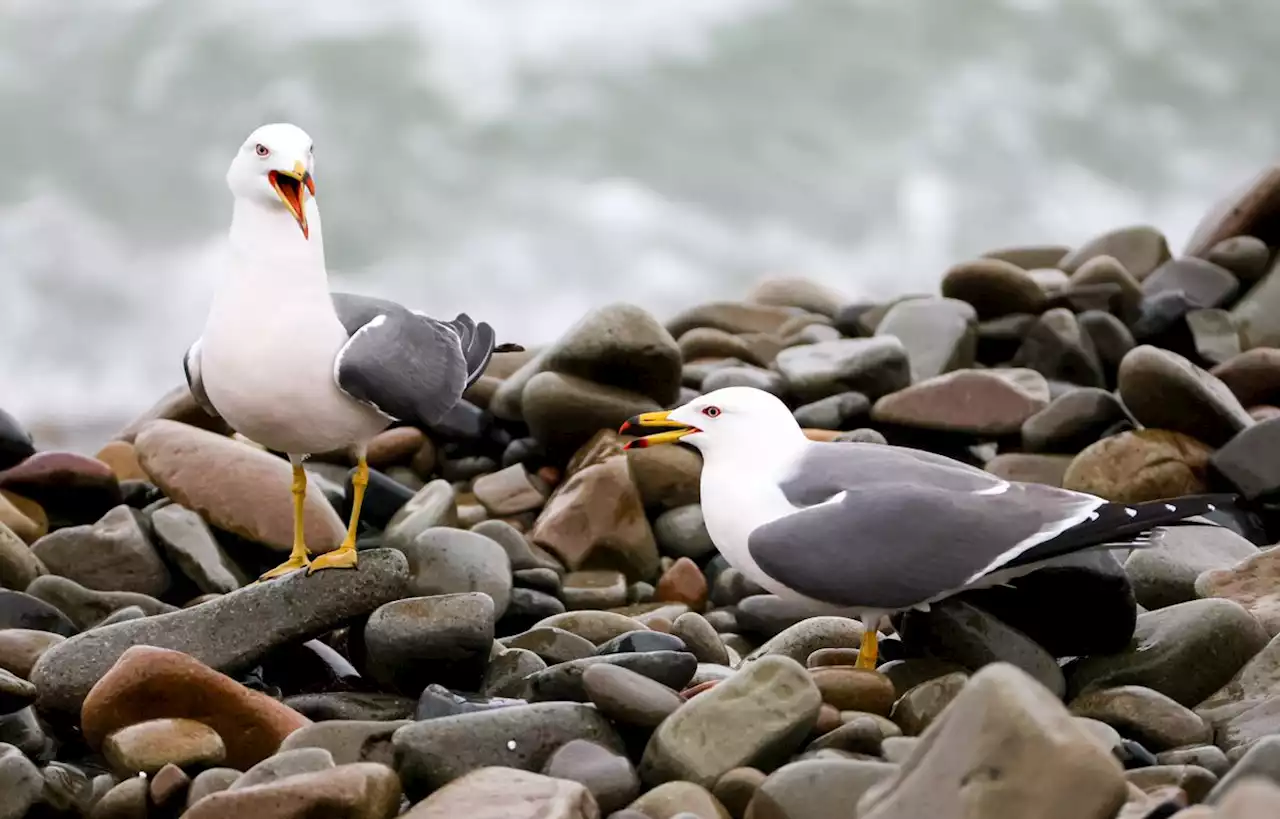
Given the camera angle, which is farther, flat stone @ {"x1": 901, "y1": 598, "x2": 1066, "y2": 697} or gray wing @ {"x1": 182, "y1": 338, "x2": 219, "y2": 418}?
gray wing @ {"x1": 182, "y1": 338, "x2": 219, "y2": 418}

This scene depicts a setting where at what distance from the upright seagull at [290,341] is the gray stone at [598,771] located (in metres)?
1.54

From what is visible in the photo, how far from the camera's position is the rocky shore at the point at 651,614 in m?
4.03

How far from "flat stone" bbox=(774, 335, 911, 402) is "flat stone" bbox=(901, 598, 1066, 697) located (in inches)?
138

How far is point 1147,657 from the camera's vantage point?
196 inches

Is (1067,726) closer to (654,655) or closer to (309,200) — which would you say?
(654,655)

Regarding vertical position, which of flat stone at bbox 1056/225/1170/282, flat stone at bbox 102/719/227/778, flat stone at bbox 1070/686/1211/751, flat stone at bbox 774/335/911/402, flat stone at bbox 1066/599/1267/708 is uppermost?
flat stone at bbox 1056/225/1170/282

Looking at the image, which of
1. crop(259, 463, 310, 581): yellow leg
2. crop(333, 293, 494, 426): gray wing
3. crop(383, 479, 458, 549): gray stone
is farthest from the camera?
crop(383, 479, 458, 549): gray stone

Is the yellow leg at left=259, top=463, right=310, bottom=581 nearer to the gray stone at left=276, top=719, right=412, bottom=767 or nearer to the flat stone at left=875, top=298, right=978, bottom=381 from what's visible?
the gray stone at left=276, top=719, right=412, bottom=767

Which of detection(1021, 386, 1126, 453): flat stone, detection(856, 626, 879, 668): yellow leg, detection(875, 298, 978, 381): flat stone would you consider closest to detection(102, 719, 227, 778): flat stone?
detection(856, 626, 879, 668): yellow leg

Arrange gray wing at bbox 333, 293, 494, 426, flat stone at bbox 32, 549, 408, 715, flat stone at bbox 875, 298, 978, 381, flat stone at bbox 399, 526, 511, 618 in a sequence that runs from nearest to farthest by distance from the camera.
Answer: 1. flat stone at bbox 32, 549, 408, 715
2. gray wing at bbox 333, 293, 494, 426
3. flat stone at bbox 399, 526, 511, 618
4. flat stone at bbox 875, 298, 978, 381

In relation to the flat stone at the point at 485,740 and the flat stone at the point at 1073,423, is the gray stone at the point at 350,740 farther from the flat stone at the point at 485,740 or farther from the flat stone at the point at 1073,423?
the flat stone at the point at 1073,423

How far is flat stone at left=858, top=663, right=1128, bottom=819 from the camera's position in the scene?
10.8 feet

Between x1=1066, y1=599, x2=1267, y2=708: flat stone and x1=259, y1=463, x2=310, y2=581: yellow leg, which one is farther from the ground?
x1=259, y1=463, x2=310, y2=581: yellow leg

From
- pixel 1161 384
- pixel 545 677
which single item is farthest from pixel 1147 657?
pixel 1161 384
